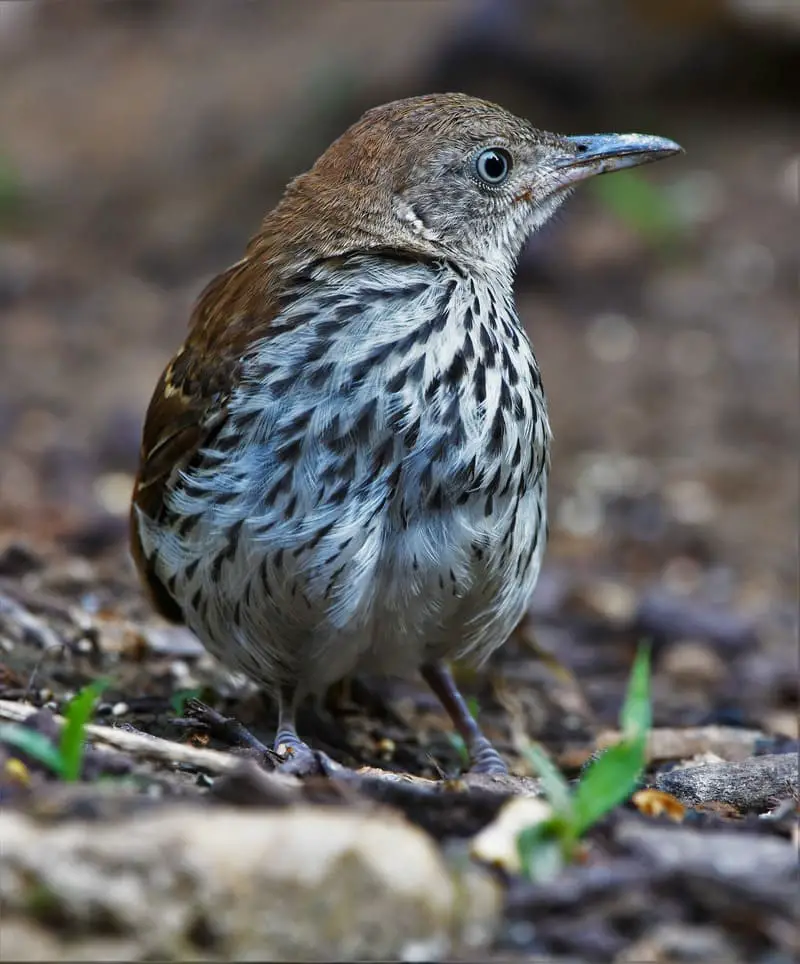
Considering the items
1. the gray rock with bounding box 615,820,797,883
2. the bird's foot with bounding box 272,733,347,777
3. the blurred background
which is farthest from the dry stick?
the blurred background

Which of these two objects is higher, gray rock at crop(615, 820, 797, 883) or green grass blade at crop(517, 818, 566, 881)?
gray rock at crop(615, 820, 797, 883)

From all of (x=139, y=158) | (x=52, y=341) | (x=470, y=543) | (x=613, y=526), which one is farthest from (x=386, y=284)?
(x=139, y=158)

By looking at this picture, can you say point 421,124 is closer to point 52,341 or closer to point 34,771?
point 34,771

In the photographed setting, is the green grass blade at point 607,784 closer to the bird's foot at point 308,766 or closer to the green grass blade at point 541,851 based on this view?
the green grass blade at point 541,851

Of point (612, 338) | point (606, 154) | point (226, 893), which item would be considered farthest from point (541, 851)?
point (612, 338)

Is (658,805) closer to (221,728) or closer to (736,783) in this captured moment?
(736,783)

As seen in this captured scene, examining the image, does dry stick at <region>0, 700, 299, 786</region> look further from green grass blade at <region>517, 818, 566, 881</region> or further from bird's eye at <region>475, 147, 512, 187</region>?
bird's eye at <region>475, 147, 512, 187</region>

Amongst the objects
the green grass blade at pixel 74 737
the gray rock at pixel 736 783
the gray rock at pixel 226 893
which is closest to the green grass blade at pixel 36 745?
the green grass blade at pixel 74 737
